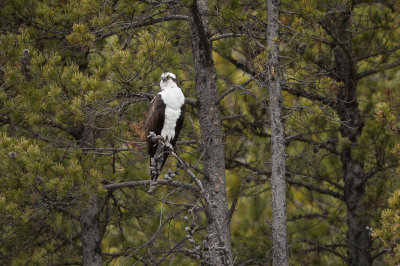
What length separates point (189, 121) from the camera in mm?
7660

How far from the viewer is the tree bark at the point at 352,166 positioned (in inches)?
303

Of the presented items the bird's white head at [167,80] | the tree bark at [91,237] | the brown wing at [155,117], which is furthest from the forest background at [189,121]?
the bird's white head at [167,80]

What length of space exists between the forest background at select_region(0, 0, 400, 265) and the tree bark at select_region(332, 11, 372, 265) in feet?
0.07

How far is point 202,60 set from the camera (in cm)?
629

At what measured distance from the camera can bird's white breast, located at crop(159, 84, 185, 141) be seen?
639cm

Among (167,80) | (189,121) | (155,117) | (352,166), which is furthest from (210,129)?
(352,166)

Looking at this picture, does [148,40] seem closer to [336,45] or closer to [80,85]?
[80,85]

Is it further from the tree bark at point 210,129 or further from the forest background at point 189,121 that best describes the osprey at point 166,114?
the tree bark at point 210,129

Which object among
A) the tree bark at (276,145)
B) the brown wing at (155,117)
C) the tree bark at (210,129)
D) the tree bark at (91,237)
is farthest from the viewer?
the tree bark at (91,237)

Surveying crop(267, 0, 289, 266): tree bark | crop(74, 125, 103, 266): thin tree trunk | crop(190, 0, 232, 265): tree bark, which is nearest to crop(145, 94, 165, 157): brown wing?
crop(190, 0, 232, 265): tree bark

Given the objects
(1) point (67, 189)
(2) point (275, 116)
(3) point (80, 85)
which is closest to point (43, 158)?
(1) point (67, 189)

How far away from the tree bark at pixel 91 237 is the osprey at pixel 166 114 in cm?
201

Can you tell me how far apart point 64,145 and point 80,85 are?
3.14 feet

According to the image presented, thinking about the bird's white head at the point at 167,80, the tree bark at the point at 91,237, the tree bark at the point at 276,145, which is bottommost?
the tree bark at the point at 91,237
